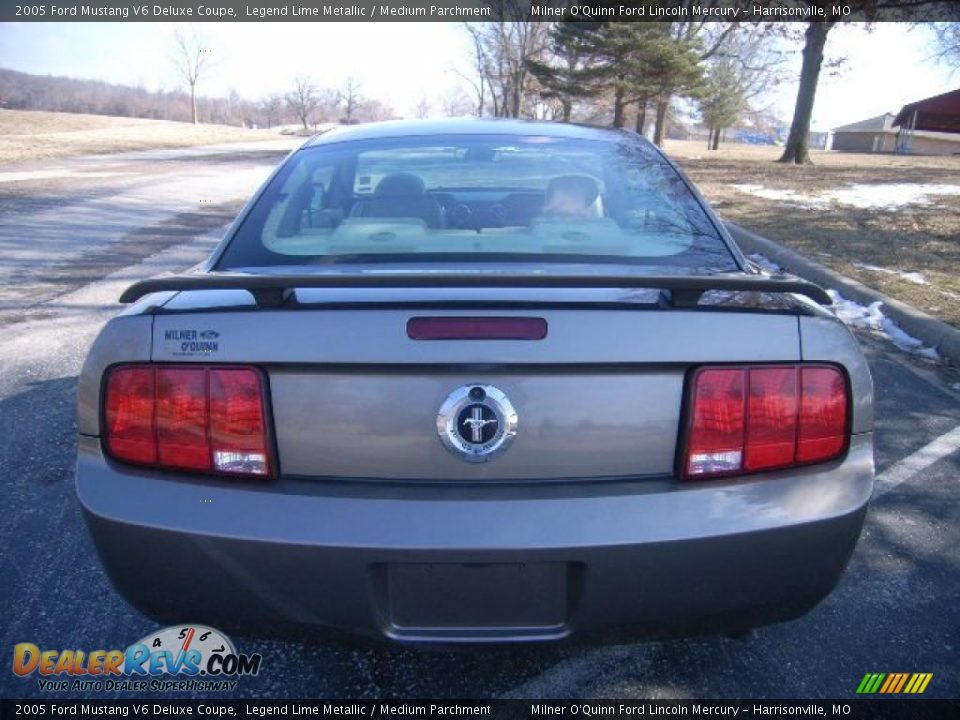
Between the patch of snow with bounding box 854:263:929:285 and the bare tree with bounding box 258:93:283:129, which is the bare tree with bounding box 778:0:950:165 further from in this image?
the bare tree with bounding box 258:93:283:129

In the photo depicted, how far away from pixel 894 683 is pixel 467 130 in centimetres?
251

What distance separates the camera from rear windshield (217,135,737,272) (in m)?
2.18

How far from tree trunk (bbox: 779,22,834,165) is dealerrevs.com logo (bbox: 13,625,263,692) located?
24.4 m

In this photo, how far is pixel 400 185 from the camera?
2617mm

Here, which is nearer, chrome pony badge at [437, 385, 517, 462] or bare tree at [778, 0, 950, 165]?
chrome pony badge at [437, 385, 517, 462]

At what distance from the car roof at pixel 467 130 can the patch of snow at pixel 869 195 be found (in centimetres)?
987

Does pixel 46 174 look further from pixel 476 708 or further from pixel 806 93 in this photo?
pixel 806 93

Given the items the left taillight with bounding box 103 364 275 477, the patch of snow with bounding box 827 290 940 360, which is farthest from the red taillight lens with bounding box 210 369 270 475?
the patch of snow with bounding box 827 290 940 360

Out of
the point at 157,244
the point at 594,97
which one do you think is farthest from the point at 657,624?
the point at 594,97

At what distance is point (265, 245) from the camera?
2258 millimetres

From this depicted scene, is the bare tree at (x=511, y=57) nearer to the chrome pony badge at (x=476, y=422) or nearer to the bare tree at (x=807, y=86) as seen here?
the bare tree at (x=807, y=86)

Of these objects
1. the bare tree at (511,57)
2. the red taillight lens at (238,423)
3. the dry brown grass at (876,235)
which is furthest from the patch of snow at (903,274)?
the bare tree at (511,57)

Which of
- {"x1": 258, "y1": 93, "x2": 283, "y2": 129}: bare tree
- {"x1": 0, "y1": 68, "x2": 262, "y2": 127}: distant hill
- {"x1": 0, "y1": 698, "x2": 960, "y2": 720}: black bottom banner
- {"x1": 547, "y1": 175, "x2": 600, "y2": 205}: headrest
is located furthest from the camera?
{"x1": 258, "y1": 93, "x2": 283, "y2": 129}: bare tree

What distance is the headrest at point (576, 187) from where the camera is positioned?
2.54 m
